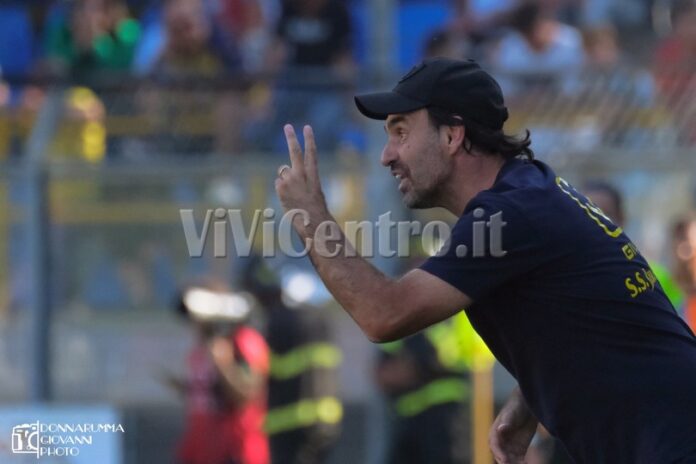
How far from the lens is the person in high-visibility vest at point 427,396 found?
762 cm

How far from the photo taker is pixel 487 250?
11.3 ft

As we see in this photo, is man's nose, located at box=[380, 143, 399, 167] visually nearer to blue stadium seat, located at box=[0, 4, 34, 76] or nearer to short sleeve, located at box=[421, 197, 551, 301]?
short sleeve, located at box=[421, 197, 551, 301]

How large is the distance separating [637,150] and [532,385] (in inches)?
176

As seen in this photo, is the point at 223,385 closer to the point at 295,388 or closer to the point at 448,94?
the point at 295,388

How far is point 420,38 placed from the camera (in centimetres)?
887

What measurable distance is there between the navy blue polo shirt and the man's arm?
61 mm

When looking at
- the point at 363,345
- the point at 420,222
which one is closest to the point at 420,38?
the point at 420,222

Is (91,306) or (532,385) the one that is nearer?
(532,385)

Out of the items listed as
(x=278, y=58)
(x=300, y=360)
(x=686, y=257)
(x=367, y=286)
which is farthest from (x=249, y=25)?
(x=367, y=286)

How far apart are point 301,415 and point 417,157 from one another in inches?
171

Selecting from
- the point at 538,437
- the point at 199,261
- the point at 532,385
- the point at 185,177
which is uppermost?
the point at 185,177

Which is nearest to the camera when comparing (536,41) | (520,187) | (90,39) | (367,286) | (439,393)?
(367,286)

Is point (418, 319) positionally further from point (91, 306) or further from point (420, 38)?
point (420, 38)

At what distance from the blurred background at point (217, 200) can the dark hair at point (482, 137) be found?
3.93m
